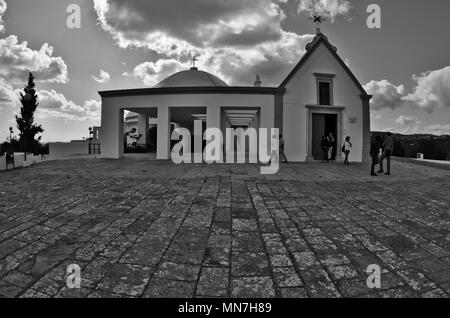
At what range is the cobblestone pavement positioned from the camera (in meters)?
2.53

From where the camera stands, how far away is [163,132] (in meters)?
14.1

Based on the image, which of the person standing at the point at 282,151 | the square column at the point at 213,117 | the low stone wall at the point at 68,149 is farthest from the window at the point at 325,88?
the low stone wall at the point at 68,149

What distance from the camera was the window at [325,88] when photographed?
47.1 feet

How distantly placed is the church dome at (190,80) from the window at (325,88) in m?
9.05

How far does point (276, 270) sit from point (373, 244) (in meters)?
1.63

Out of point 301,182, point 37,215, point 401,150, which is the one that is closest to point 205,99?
point 301,182

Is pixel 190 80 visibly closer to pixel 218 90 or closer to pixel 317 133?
pixel 218 90

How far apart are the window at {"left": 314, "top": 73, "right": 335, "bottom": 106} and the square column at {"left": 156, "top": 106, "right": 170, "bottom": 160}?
340 inches

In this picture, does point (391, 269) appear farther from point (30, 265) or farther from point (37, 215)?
point (37, 215)

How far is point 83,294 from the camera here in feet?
7.75

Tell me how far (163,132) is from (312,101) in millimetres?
8534

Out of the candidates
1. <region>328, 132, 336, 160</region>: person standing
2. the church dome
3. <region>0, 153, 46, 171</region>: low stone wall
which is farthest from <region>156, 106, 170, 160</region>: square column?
<region>328, 132, 336, 160</region>: person standing

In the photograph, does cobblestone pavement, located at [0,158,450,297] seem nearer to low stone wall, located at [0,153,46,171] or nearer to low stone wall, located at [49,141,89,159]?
low stone wall, located at [0,153,46,171]
